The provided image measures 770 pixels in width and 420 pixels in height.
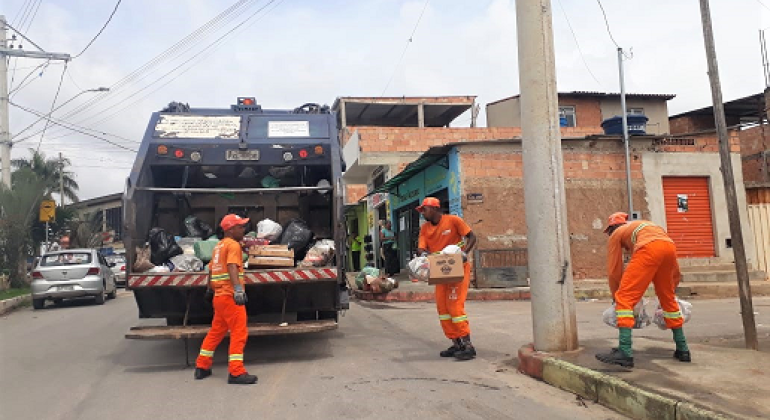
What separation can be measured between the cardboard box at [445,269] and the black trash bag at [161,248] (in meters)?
3.20

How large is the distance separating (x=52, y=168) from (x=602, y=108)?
97.3 feet

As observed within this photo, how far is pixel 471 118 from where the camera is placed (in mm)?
28422

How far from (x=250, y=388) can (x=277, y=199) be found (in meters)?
3.28

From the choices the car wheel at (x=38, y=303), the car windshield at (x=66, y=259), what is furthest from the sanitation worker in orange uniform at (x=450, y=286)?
the car wheel at (x=38, y=303)

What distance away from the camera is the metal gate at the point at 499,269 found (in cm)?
1326

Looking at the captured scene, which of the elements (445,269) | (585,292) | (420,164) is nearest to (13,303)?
(420,164)

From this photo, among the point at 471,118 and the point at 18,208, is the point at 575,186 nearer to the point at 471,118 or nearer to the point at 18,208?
the point at 471,118

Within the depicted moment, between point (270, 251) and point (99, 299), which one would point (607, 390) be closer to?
point (270, 251)

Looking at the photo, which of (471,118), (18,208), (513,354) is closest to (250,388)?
(513,354)

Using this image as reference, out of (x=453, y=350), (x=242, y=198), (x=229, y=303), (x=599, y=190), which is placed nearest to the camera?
(x=229, y=303)

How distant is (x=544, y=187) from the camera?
562 cm

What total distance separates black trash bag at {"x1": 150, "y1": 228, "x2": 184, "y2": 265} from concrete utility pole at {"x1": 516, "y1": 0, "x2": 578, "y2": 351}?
4142 millimetres

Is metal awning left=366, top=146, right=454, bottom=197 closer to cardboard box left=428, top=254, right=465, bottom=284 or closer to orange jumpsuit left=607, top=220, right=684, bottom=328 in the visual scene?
cardboard box left=428, top=254, right=465, bottom=284

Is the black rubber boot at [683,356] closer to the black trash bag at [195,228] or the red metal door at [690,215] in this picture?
the black trash bag at [195,228]
